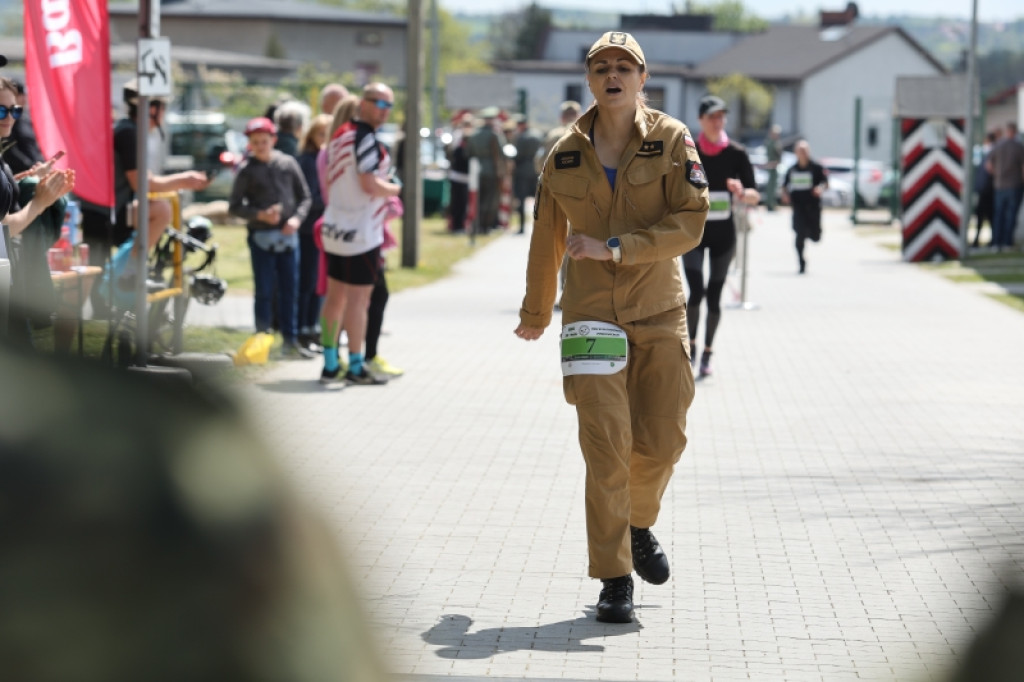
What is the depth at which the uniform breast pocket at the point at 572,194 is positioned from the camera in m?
5.40

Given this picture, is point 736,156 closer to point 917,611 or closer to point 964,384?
point 964,384

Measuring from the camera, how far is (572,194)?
5.41 metres

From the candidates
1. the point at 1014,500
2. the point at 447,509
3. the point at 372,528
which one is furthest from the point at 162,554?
the point at 1014,500

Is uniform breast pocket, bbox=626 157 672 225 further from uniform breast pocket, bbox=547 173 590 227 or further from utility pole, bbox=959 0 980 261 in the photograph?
utility pole, bbox=959 0 980 261

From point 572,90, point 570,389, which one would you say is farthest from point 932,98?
point 572,90

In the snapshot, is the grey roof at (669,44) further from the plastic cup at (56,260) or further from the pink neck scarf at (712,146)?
the plastic cup at (56,260)

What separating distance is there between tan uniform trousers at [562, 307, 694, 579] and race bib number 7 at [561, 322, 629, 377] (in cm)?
3

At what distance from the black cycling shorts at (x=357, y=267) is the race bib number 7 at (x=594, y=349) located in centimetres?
522

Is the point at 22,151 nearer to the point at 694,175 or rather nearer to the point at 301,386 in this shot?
the point at 301,386

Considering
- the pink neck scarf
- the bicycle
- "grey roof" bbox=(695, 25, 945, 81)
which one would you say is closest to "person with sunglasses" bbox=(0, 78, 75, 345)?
the bicycle

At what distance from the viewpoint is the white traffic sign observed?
29.1 feet

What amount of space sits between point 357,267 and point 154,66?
6.86 feet

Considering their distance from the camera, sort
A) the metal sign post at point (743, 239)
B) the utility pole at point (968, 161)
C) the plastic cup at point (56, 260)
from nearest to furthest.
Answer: the plastic cup at point (56, 260) → the metal sign post at point (743, 239) → the utility pole at point (968, 161)

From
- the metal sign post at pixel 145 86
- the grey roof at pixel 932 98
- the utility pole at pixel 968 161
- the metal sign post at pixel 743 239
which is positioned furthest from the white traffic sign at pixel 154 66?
the grey roof at pixel 932 98
